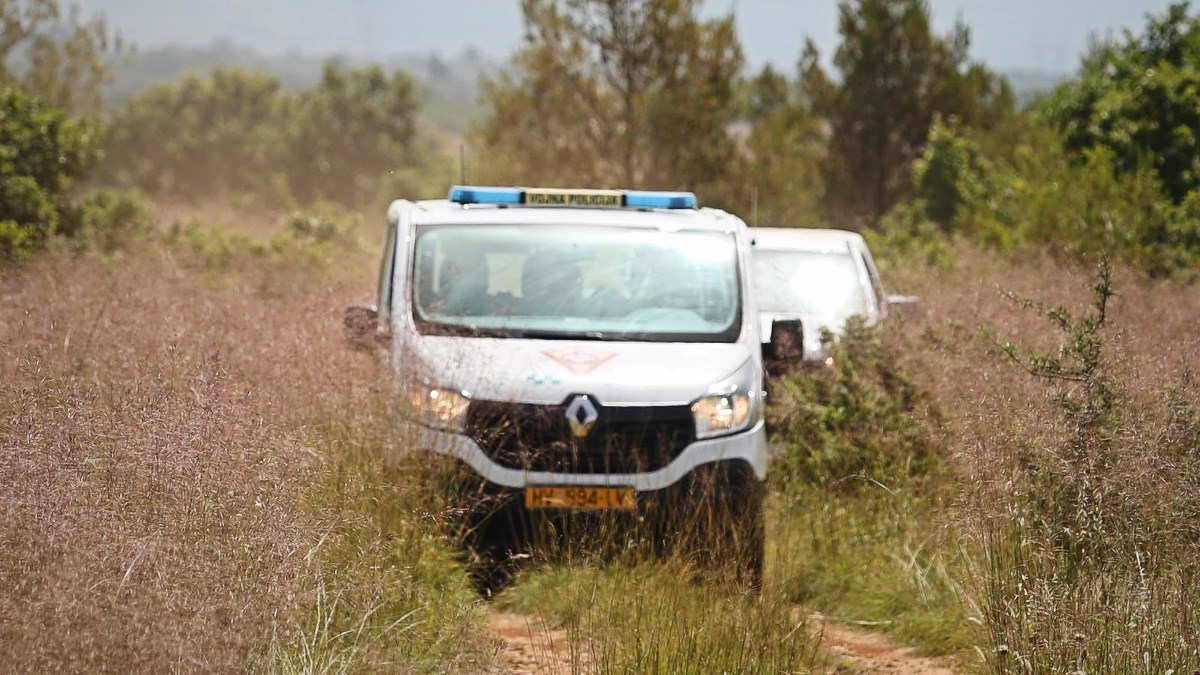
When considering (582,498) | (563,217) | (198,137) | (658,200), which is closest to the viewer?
(582,498)

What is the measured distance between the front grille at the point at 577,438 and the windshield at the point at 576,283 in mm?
626

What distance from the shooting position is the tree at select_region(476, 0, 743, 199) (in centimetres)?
2467

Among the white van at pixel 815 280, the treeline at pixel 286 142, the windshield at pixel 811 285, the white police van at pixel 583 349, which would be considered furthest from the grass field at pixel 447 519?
the treeline at pixel 286 142

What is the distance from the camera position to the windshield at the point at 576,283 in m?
7.48

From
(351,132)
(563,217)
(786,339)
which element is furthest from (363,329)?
(351,132)

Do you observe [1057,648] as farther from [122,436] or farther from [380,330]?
[380,330]

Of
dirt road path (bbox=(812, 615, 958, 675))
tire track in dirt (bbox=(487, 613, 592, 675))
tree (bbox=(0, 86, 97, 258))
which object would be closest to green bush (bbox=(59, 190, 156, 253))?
tree (bbox=(0, 86, 97, 258))

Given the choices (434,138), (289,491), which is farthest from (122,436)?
(434,138)

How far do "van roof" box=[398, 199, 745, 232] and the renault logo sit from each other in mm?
1484

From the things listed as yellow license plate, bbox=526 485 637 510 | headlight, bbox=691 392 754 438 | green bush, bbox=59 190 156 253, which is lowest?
yellow license plate, bbox=526 485 637 510

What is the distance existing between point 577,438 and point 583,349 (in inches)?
20.8

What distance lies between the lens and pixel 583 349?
718 cm

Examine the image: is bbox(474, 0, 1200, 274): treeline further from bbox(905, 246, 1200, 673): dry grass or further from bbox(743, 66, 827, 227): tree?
bbox(905, 246, 1200, 673): dry grass

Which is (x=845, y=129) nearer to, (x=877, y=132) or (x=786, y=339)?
(x=877, y=132)
